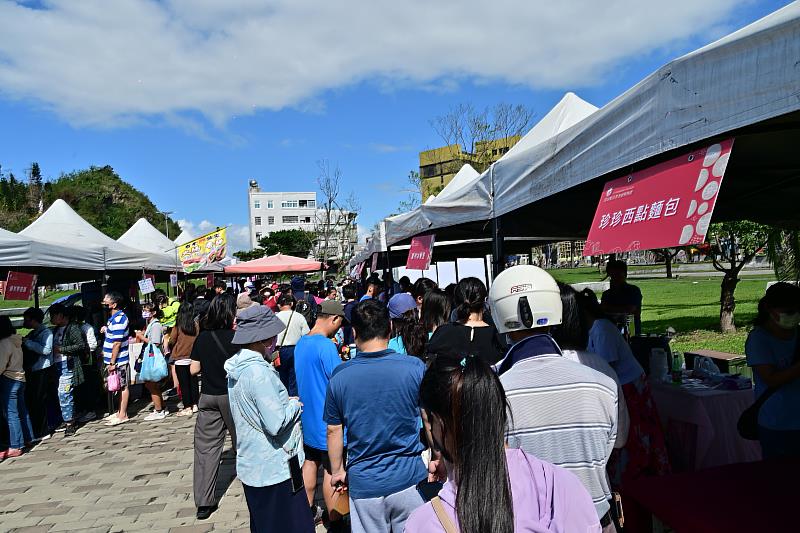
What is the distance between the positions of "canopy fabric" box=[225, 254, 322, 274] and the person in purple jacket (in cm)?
1749

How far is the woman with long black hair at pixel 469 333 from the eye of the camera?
3783 mm

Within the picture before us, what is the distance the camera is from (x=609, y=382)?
6.70 ft

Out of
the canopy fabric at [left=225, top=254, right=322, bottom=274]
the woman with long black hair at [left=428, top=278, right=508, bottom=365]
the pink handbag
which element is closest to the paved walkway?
the pink handbag

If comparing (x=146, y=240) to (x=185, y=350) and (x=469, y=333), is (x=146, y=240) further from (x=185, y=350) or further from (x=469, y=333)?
(x=469, y=333)

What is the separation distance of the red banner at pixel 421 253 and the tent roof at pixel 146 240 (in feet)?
34.1

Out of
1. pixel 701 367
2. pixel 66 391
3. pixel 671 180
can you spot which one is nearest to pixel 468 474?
pixel 671 180

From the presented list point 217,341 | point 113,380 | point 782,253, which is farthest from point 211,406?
point 782,253

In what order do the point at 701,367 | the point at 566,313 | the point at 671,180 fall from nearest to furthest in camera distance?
1. the point at 671,180
2. the point at 566,313
3. the point at 701,367

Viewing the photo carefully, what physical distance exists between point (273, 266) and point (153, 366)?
11.0m

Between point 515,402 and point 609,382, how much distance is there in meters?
0.38

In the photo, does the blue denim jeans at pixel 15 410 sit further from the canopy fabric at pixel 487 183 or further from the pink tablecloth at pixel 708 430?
the pink tablecloth at pixel 708 430

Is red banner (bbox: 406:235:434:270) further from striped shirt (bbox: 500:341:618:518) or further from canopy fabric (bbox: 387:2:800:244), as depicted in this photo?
striped shirt (bbox: 500:341:618:518)

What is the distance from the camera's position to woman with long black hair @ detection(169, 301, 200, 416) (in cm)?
788

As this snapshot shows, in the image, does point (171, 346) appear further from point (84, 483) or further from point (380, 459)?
point (380, 459)
